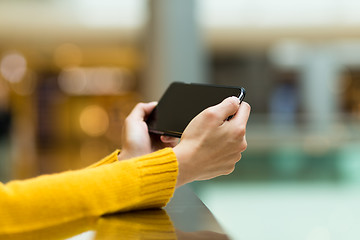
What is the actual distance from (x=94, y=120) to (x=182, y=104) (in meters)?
20.3

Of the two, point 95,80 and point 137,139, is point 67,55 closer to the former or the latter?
point 95,80

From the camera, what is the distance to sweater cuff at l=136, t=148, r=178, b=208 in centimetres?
87

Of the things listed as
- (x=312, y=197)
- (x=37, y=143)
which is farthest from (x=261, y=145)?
(x=37, y=143)

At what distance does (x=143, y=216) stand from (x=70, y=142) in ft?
66.3

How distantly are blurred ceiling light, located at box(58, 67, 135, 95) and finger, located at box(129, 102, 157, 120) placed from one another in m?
18.1

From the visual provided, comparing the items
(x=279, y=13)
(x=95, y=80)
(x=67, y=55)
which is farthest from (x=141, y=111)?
(x=95, y=80)

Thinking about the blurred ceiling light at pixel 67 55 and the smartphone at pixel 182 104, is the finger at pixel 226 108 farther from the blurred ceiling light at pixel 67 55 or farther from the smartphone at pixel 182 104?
the blurred ceiling light at pixel 67 55

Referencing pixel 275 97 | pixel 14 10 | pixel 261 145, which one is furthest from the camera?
pixel 275 97

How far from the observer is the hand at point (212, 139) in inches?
34.5

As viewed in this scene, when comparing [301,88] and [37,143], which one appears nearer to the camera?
[301,88]

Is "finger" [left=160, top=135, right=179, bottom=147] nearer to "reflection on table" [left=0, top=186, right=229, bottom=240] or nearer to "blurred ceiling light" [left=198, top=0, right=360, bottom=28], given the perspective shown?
"reflection on table" [left=0, top=186, right=229, bottom=240]

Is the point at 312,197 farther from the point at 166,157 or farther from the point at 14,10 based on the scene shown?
the point at 14,10

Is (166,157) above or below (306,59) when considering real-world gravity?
above

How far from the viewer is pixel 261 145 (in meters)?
8.05
